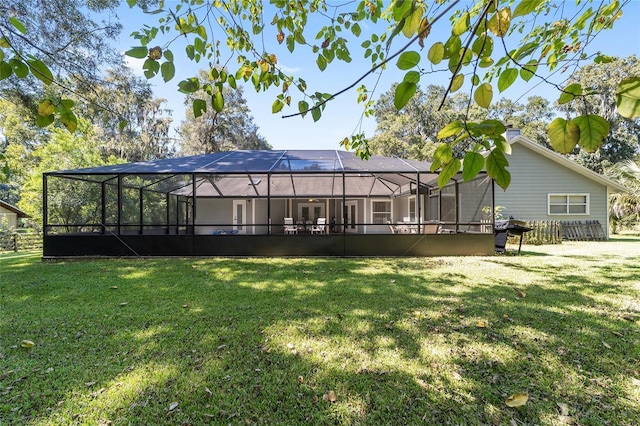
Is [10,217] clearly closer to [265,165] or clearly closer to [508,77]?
[265,165]

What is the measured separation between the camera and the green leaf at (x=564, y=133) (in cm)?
81

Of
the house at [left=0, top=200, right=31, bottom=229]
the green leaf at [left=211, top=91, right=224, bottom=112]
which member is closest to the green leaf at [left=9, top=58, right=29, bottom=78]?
the green leaf at [left=211, top=91, right=224, bottom=112]

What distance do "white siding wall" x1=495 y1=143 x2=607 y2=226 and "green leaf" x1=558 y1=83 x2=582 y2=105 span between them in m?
13.3

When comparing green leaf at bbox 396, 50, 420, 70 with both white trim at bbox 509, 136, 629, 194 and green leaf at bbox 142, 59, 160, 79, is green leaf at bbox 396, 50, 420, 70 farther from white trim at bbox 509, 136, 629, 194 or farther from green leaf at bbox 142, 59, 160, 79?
white trim at bbox 509, 136, 629, 194

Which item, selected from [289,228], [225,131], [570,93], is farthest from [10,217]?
[570,93]

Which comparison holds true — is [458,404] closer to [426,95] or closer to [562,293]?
[562,293]

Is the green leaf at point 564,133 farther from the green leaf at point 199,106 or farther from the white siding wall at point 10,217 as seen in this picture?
the white siding wall at point 10,217

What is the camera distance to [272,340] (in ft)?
9.58

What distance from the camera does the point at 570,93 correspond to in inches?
36.2

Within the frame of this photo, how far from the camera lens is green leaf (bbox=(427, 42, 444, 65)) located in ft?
3.64

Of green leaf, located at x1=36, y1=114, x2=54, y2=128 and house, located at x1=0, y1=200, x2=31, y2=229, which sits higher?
green leaf, located at x1=36, y1=114, x2=54, y2=128

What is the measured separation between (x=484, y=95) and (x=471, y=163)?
255 millimetres

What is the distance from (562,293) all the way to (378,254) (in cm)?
404

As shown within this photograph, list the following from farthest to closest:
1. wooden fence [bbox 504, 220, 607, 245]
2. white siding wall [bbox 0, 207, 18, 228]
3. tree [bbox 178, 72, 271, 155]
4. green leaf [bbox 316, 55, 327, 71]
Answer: tree [bbox 178, 72, 271, 155], white siding wall [bbox 0, 207, 18, 228], wooden fence [bbox 504, 220, 607, 245], green leaf [bbox 316, 55, 327, 71]
